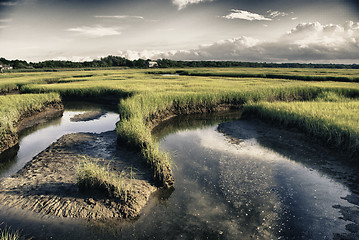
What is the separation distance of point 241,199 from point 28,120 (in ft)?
44.1

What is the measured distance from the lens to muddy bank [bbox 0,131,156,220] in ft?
16.0

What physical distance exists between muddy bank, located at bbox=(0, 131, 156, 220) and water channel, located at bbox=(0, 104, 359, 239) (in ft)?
0.70

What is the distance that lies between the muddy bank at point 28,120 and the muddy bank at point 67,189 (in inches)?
96.4

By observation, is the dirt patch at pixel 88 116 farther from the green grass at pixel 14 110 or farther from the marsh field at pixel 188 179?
the green grass at pixel 14 110

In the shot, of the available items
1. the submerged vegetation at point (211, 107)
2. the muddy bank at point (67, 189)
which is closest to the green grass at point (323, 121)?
the submerged vegetation at point (211, 107)

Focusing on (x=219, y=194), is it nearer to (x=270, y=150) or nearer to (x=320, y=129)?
(x=270, y=150)

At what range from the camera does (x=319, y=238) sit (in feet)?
14.1

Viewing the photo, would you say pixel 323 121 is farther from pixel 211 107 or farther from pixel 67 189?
pixel 67 189

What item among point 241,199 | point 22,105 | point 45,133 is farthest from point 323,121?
point 22,105

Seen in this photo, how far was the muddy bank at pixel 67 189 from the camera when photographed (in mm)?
4863

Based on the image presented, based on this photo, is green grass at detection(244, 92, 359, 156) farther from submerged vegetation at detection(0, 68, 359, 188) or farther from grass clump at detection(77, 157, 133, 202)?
grass clump at detection(77, 157, 133, 202)

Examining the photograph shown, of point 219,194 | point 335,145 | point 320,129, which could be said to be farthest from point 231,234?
point 320,129

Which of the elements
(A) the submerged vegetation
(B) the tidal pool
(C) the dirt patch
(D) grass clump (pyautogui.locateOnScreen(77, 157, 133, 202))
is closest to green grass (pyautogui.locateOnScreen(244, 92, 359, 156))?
(A) the submerged vegetation

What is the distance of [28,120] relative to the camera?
13742 millimetres
